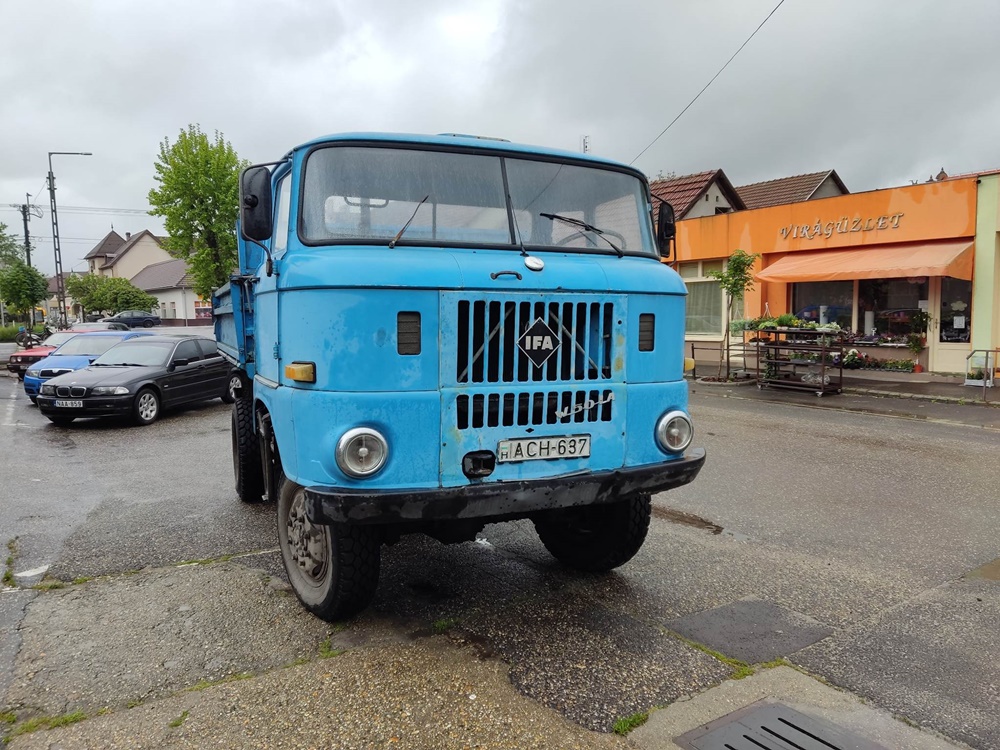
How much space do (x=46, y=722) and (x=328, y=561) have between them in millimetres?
1336

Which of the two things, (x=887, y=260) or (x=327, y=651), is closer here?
(x=327, y=651)

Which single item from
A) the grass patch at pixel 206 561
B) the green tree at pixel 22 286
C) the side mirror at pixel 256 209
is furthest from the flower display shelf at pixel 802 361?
the green tree at pixel 22 286

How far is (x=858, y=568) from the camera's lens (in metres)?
4.76

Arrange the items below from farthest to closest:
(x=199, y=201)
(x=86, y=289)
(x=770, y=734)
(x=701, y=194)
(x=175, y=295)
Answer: (x=175, y=295) → (x=86, y=289) → (x=199, y=201) → (x=701, y=194) → (x=770, y=734)

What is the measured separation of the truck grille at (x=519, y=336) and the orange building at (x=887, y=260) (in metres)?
13.4

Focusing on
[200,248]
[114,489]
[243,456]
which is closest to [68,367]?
[114,489]

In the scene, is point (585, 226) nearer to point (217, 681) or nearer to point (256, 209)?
point (256, 209)

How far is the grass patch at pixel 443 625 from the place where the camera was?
12.3 feet

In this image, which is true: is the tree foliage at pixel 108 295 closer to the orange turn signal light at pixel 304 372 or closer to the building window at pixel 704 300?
the building window at pixel 704 300

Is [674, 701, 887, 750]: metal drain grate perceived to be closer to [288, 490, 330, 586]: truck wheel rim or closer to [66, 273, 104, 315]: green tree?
[288, 490, 330, 586]: truck wheel rim

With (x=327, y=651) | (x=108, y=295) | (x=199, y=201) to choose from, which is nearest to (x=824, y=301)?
(x=327, y=651)

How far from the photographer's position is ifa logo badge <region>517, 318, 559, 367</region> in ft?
11.4

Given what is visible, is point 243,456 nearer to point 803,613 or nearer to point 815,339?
point 803,613

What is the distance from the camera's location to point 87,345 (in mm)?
14883
